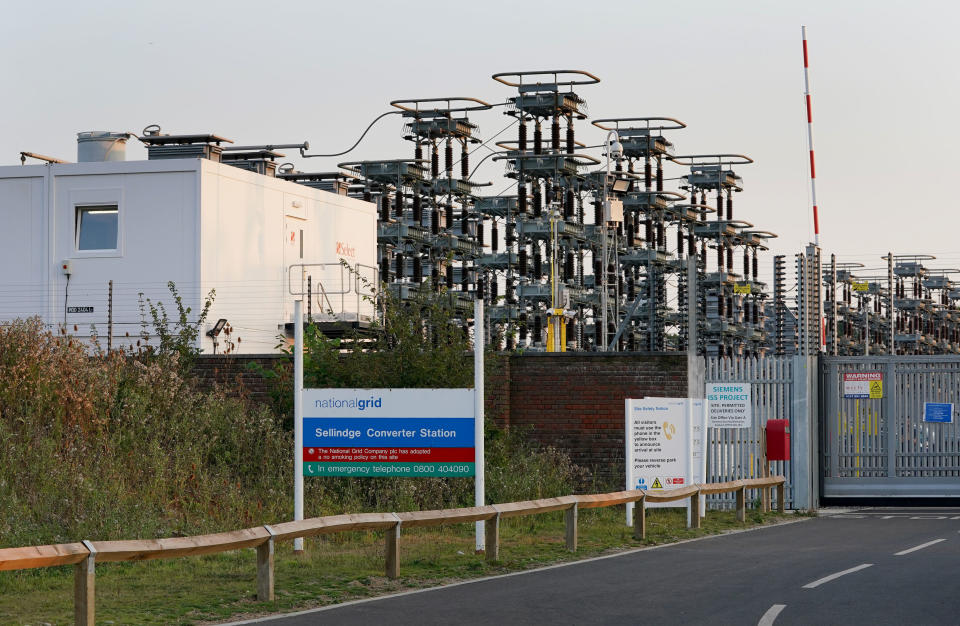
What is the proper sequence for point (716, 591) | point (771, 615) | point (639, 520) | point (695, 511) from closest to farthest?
1. point (771, 615)
2. point (716, 591)
3. point (639, 520)
4. point (695, 511)

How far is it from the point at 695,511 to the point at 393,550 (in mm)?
7717

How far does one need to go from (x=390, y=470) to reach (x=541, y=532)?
4095 millimetres

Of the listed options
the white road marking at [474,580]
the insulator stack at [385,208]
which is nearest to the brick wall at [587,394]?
the white road marking at [474,580]

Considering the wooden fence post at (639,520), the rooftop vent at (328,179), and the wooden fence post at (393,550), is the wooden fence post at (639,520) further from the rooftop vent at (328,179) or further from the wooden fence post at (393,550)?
the rooftop vent at (328,179)

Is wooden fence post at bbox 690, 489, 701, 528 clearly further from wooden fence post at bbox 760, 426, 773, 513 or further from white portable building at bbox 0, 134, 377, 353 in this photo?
white portable building at bbox 0, 134, 377, 353

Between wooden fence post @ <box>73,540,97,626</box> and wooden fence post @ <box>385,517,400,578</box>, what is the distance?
13.6 ft

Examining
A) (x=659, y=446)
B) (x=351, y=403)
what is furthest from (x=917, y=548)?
(x=351, y=403)

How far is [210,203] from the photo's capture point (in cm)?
3172

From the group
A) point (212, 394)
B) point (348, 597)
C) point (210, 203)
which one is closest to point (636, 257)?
point (210, 203)

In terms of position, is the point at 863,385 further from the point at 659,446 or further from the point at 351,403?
the point at 351,403

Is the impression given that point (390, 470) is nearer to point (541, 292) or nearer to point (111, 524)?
point (111, 524)

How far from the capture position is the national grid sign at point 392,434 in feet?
54.3

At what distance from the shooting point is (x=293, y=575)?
1438 centimetres

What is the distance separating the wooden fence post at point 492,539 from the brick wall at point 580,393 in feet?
25.9
